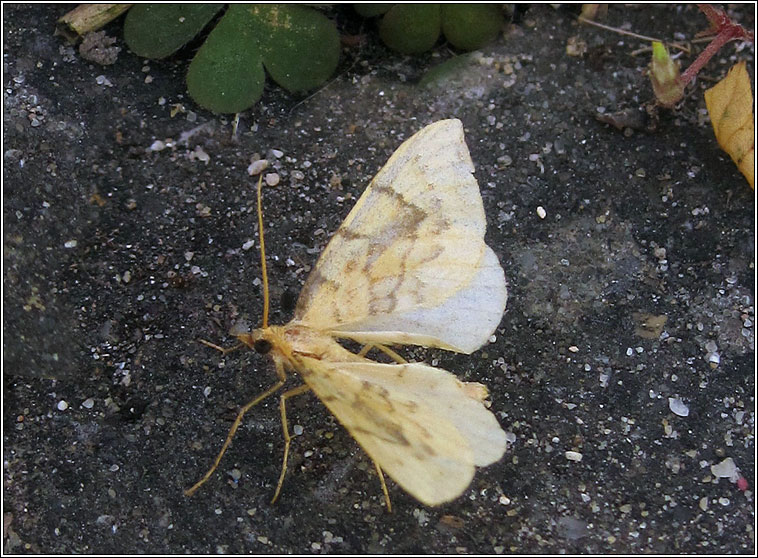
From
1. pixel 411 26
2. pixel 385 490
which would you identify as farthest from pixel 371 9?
pixel 385 490

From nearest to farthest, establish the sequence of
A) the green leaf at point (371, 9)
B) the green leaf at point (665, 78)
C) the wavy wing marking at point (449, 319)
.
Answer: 1. the wavy wing marking at point (449, 319)
2. the green leaf at point (665, 78)
3. the green leaf at point (371, 9)

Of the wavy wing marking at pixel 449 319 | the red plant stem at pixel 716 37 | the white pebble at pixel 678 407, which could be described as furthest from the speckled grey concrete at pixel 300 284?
the wavy wing marking at pixel 449 319

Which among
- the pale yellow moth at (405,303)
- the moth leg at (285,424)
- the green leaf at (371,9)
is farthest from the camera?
the green leaf at (371,9)

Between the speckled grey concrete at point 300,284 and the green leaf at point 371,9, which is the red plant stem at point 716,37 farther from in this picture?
the green leaf at point 371,9

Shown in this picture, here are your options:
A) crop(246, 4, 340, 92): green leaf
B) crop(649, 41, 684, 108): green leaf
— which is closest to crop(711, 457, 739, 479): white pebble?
crop(649, 41, 684, 108): green leaf

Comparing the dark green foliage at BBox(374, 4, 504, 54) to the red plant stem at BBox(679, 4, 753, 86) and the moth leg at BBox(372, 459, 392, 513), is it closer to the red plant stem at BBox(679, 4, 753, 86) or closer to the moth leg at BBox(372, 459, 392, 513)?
the red plant stem at BBox(679, 4, 753, 86)

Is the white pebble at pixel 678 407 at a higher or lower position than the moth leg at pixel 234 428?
lower

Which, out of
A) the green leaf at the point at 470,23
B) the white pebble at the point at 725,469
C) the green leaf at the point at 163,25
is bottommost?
the white pebble at the point at 725,469

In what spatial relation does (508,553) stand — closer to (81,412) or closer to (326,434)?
(326,434)

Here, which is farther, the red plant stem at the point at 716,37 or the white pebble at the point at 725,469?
the red plant stem at the point at 716,37
